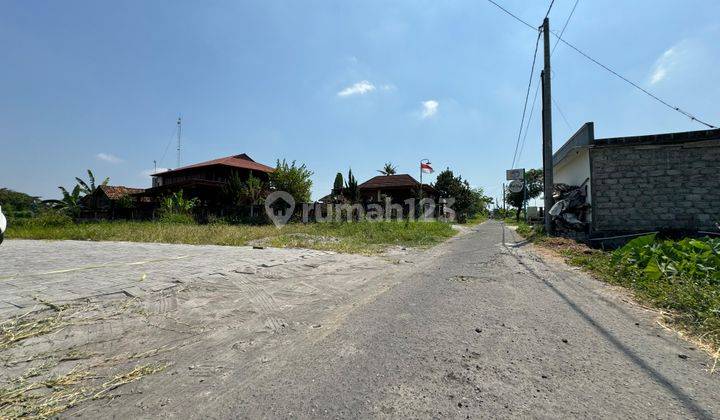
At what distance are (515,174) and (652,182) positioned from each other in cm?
1441

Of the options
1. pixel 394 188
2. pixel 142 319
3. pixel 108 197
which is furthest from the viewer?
pixel 394 188

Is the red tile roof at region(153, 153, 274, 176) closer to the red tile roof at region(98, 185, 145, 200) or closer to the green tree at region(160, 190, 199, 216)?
the red tile roof at region(98, 185, 145, 200)

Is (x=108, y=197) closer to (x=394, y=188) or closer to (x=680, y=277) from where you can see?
(x=394, y=188)

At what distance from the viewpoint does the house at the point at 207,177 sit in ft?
93.7

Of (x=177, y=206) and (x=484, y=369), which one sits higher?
(x=177, y=206)

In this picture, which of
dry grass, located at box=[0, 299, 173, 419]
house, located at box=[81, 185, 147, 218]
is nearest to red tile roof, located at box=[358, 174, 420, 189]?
house, located at box=[81, 185, 147, 218]

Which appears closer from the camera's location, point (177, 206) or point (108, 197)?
point (177, 206)

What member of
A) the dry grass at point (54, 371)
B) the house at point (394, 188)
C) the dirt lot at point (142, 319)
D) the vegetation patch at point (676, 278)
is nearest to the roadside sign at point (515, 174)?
the house at point (394, 188)

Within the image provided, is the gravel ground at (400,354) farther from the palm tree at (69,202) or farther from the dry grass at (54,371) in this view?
the palm tree at (69,202)

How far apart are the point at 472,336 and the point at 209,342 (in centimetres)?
234

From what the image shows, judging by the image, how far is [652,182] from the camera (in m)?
10.3

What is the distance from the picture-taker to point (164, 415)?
1734 mm

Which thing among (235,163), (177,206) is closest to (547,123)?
(177,206)

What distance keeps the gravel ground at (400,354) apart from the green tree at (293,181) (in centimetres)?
1854
